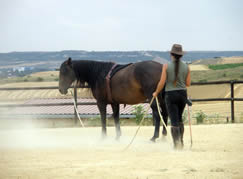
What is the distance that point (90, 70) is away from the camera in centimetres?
943

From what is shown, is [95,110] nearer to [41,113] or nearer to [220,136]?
[41,113]

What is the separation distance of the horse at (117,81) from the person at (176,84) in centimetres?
121

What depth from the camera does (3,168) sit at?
6254mm

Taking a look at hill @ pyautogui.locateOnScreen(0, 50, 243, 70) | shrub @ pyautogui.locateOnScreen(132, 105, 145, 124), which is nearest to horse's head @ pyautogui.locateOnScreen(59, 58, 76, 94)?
shrub @ pyautogui.locateOnScreen(132, 105, 145, 124)

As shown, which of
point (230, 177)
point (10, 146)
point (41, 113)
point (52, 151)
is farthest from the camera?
point (41, 113)

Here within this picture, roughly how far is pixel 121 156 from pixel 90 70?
9.82 feet

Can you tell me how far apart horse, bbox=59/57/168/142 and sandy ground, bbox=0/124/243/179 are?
0.73 m

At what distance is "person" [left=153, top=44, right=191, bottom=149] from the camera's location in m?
6.93

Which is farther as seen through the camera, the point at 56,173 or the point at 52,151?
the point at 52,151

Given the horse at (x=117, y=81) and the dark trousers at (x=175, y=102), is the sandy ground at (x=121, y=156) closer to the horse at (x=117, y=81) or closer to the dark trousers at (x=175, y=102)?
the dark trousers at (x=175, y=102)

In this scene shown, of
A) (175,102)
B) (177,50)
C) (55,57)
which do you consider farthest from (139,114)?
(55,57)

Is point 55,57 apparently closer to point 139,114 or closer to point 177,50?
point 139,114


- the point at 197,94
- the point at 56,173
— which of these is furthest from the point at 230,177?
the point at 197,94

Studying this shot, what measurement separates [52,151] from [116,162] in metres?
1.89
